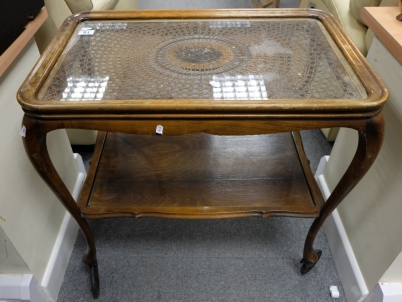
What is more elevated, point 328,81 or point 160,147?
point 328,81

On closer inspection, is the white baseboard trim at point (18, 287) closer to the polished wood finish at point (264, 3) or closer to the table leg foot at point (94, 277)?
the table leg foot at point (94, 277)

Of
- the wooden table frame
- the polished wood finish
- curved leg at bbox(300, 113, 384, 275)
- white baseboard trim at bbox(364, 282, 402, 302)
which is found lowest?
white baseboard trim at bbox(364, 282, 402, 302)

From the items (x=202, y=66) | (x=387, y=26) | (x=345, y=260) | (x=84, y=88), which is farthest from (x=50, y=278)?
(x=387, y=26)

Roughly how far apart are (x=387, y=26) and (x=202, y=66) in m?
0.40

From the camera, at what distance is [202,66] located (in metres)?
0.72

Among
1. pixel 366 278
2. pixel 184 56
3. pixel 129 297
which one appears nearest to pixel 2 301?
pixel 129 297

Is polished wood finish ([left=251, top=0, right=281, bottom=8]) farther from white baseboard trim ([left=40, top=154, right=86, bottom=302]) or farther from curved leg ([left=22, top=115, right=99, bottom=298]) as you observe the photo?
curved leg ([left=22, top=115, right=99, bottom=298])

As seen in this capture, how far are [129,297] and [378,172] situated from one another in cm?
74

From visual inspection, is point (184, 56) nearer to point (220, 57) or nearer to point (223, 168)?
point (220, 57)

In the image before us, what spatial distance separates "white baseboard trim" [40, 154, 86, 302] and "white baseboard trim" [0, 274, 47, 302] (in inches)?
1.9

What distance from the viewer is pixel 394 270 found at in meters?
0.80

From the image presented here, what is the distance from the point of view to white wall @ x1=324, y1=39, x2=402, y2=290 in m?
0.74

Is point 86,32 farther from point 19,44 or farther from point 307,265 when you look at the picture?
point 307,265

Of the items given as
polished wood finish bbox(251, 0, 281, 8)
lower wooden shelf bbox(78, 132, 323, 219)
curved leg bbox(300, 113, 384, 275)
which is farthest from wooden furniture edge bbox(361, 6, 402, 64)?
polished wood finish bbox(251, 0, 281, 8)
